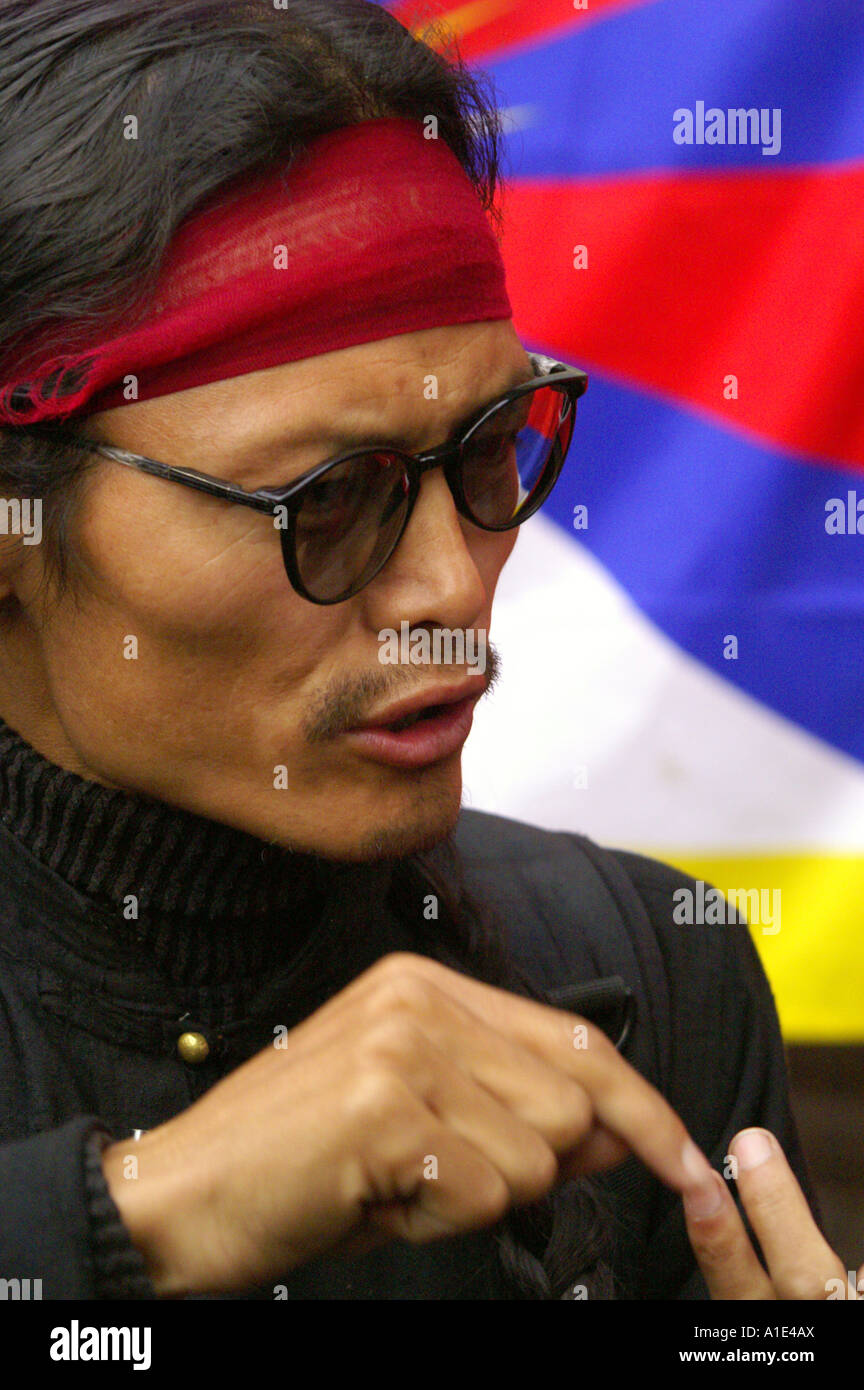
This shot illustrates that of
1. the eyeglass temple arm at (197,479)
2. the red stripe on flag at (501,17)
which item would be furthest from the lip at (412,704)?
the red stripe on flag at (501,17)

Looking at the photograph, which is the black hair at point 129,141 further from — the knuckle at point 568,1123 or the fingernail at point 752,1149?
the knuckle at point 568,1123

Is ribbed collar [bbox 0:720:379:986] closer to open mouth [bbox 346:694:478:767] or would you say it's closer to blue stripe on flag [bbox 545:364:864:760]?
open mouth [bbox 346:694:478:767]

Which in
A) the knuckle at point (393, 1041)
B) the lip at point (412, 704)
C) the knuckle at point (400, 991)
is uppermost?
the lip at point (412, 704)

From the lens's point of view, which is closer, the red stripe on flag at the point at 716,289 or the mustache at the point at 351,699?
the mustache at the point at 351,699

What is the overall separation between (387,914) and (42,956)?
387 millimetres

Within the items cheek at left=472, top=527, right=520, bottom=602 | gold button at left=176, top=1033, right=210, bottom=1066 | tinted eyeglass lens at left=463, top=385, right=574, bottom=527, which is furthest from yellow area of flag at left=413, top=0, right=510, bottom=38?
gold button at left=176, top=1033, right=210, bottom=1066

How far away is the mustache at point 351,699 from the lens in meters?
1.27

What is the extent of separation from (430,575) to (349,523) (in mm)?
90

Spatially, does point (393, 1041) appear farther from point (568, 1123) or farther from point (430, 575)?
point (430, 575)

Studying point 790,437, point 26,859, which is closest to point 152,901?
point 26,859

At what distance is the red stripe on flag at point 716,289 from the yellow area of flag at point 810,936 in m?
0.67

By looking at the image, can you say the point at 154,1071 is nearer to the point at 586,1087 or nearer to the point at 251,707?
the point at 251,707

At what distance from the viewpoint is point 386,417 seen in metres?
1.21

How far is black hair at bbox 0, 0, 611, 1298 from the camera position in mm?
1208
